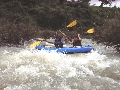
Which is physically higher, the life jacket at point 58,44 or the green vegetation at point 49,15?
the life jacket at point 58,44

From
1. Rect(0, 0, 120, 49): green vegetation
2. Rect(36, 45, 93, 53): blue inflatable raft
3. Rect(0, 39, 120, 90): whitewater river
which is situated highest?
Rect(0, 39, 120, 90): whitewater river

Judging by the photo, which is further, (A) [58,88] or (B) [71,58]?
(B) [71,58]

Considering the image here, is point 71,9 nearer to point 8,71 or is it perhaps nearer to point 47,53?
point 47,53

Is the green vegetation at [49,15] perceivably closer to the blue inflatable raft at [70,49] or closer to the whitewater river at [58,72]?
the blue inflatable raft at [70,49]

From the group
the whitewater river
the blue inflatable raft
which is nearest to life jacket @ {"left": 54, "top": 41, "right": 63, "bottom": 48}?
the blue inflatable raft

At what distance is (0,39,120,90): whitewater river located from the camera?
877 cm

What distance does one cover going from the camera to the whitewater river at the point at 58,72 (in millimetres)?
8773

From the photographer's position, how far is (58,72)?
10180mm

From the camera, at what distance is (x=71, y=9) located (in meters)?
33.9

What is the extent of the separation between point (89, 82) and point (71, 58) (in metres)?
3.76

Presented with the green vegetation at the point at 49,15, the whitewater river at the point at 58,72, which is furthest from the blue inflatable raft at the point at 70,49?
the green vegetation at the point at 49,15

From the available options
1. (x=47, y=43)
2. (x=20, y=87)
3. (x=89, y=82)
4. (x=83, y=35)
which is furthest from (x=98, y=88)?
(x=83, y=35)

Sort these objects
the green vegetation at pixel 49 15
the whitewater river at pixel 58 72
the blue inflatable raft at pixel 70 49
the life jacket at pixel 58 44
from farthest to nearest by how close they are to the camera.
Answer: the green vegetation at pixel 49 15 → the life jacket at pixel 58 44 → the blue inflatable raft at pixel 70 49 → the whitewater river at pixel 58 72

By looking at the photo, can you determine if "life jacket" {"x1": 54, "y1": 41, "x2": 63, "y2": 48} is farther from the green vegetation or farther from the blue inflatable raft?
the green vegetation
